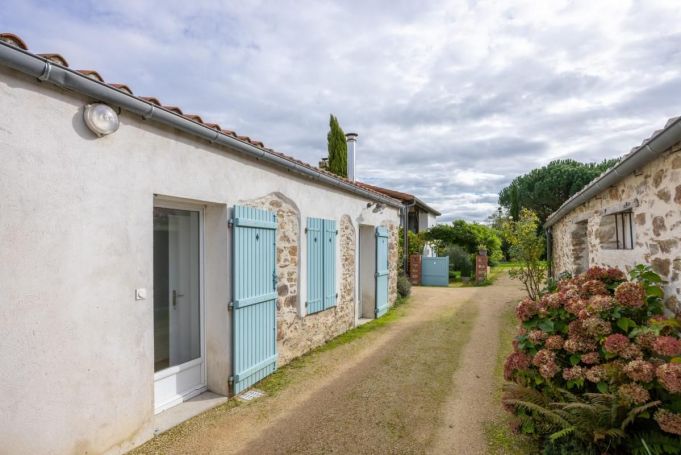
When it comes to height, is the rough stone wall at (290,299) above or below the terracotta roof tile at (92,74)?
below

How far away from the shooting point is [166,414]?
390 centimetres

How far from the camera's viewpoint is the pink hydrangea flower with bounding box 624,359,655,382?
2557mm

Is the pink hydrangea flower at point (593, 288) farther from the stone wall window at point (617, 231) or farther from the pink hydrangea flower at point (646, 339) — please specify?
the stone wall window at point (617, 231)

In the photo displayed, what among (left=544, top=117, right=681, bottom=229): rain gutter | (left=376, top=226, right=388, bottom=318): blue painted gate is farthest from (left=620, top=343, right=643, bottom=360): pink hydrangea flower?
(left=376, top=226, right=388, bottom=318): blue painted gate

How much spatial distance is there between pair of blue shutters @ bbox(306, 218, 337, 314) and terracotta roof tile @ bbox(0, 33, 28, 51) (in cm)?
417

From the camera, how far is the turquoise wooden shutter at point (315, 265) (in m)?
6.22

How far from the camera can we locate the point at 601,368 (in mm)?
2916

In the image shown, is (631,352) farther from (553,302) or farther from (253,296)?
(253,296)

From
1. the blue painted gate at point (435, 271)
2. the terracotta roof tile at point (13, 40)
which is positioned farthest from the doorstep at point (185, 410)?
the blue painted gate at point (435, 271)

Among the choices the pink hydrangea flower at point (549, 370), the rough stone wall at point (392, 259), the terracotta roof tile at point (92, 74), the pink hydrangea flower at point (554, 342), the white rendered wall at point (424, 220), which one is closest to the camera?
the terracotta roof tile at point (92, 74)

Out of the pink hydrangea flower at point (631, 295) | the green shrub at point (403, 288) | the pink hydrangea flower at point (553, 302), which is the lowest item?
the green shrub at point (403, 288)

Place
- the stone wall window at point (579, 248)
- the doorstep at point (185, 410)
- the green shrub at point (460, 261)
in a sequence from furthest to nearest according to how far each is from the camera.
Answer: the green shrub at point (460, 261), the stone wall window at point (579, 248), the doorstep at point (185, 410)

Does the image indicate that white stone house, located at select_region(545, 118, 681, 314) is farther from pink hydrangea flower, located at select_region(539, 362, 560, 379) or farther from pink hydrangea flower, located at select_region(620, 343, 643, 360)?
pink hydrangea flower, located at select_region(539, 362, 560, 379)

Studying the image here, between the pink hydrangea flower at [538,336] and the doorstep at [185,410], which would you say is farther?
the doorstep at [185,410]
